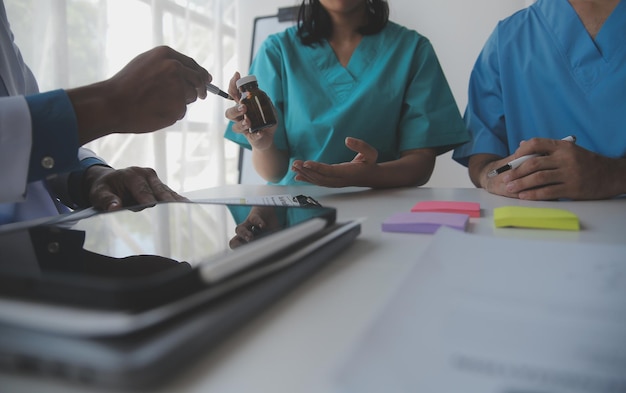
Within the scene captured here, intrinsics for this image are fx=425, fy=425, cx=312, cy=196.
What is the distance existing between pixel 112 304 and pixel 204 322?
0.04 m

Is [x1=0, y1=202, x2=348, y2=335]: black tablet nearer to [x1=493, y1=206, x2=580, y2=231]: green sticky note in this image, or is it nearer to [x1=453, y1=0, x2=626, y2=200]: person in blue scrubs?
[x1=493, y1=206, x2=580, y2=231]: green sticky note

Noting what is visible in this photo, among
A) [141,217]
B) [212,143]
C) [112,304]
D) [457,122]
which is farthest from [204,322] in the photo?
[212,143]

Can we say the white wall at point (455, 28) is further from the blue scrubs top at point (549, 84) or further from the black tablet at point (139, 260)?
the black tablet at point (139, 260)

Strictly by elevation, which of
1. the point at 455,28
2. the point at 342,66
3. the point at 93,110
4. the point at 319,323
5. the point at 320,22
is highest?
the point at 455,28

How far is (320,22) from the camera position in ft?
3.68

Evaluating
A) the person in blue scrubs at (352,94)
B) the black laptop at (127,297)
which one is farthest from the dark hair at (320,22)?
the black laptop at (127,297)

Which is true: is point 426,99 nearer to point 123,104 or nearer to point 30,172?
point 123,104

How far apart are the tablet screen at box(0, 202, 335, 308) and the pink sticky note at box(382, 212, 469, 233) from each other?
0.10 metres

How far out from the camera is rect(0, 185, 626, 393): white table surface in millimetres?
→ 175

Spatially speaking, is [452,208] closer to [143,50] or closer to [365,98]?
[365,98]

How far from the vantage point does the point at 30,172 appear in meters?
0.41

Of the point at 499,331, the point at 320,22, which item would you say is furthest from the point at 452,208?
the point at 320,22

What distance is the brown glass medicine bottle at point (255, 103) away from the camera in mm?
713

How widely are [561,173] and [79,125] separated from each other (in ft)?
2.14
